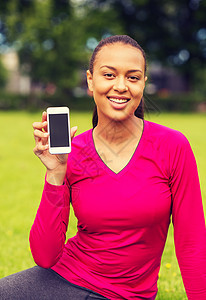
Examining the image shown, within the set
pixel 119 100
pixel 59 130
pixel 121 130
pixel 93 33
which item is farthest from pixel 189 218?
pixel 93 33

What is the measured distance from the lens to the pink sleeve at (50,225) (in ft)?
7.63

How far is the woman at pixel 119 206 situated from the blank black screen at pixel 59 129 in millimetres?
51

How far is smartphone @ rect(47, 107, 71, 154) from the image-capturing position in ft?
7.49

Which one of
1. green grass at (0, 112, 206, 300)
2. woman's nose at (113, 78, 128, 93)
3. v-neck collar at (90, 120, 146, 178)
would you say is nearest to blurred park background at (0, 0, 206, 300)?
green grass at (0, 112, 206, 300)

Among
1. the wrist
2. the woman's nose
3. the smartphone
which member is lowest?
the wrist

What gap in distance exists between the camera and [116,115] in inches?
98.4

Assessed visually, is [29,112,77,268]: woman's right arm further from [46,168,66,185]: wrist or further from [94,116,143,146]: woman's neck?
[94,116,143,146]: woman's neck

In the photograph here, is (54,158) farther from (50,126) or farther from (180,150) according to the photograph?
(180,150)

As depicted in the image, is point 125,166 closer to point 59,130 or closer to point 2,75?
point 59,130

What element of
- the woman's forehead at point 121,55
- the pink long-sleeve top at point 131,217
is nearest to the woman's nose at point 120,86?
the woman's forehead at point 121,55

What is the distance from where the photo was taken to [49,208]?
233 cm

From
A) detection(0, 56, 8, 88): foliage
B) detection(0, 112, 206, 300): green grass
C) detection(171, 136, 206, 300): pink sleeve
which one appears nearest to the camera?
detection(171, 136, 206, 300): pink sleeve

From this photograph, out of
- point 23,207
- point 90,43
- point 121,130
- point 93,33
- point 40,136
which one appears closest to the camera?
point 40,136

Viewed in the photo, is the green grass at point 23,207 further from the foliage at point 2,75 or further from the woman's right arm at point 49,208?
the foliage at point 2,75
